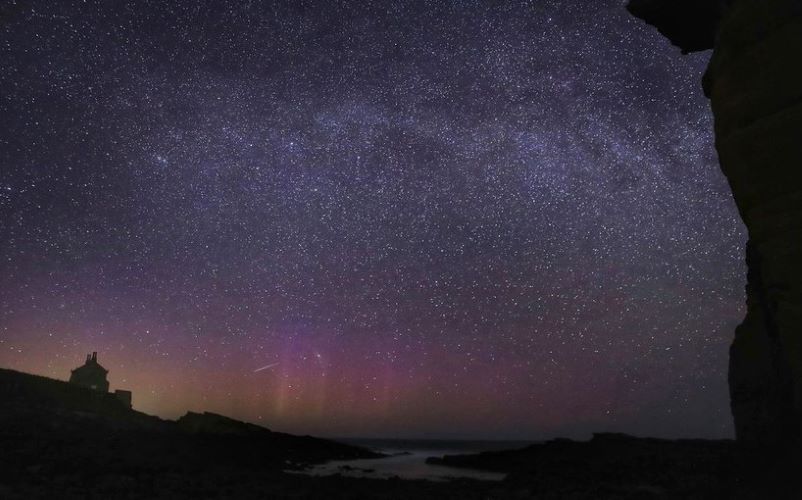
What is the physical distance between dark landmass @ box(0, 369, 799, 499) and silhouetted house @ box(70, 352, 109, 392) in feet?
82.0

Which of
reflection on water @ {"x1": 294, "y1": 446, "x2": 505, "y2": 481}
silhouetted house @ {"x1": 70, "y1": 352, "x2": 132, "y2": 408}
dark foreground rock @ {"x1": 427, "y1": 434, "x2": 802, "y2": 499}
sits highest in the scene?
silhouetted house @ {"x1": 70, "y1": 352, "x2": 132, "y2": 408}

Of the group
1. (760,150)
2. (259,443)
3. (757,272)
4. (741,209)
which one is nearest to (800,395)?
(741,209)

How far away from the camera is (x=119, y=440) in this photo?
2853 centimetres

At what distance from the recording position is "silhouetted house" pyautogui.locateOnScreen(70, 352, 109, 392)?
63.2 metres

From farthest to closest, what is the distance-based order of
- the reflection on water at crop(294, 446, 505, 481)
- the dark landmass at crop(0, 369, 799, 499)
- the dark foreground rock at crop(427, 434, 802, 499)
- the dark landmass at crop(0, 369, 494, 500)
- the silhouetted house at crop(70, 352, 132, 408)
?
the silhouetted house at crop(70, 352, 132, 408)
the reflection on water at crop(294, 446, 505, 481)
the dark landmass at crop(0, 369, 494, 500)
the dark landmass at crop(0, 369, 799, 499)
the dark foreground rock at crop(427, 434, 802, 499)

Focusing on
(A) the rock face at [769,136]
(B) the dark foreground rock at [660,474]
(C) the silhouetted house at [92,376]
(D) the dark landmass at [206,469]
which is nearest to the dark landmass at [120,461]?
(D) the dark landmass at [206,469]

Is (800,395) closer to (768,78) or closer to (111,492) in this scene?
(768,78)

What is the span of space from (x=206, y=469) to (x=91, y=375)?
158ft

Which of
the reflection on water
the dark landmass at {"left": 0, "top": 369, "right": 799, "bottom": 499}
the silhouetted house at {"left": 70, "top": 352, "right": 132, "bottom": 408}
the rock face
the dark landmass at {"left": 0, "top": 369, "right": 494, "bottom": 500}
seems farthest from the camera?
the silhouetted house at {"left": 70, "top": 352, "right": 132, "bottom": 408}

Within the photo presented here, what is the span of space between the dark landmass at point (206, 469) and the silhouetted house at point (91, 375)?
25.0 metres

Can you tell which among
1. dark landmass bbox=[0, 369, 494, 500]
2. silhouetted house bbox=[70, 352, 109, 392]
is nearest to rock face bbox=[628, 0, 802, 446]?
dark landmass bbox=[0, 369, 494, 500]

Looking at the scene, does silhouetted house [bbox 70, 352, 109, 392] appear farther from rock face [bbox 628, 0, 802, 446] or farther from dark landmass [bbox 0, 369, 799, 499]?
rock face [bbox 628, 0, 802, 446]

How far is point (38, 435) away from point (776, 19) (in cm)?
3277

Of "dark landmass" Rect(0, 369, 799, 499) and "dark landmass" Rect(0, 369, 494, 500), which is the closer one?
"dark landmass" Rect(0, 369, 799, 499)
